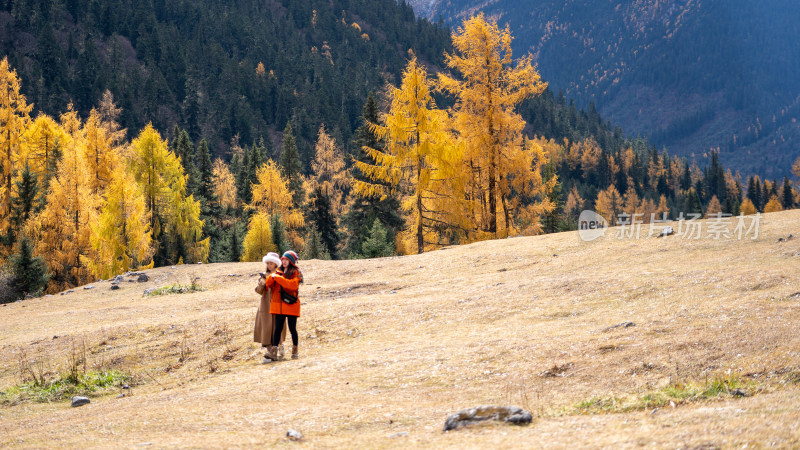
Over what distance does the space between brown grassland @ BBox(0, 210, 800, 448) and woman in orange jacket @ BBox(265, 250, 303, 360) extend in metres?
0.64

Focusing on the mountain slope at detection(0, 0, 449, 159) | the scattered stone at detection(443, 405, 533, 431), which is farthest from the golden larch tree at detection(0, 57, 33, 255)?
the mountain slope at detection(0, 0, 449, 159)

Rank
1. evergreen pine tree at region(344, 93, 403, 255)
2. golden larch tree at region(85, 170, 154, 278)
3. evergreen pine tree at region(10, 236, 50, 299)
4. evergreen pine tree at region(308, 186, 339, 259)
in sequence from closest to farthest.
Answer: evergreen pine tree at region(10, 236, 50, 299), golden larch tree at region(85, 170, 154, 278), evergreen pine tree at region(344, 93, 403, 255), evergreen pine tree at region(308, 186, 339, 259)

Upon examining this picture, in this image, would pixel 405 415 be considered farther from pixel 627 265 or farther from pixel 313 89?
pixel 313 89

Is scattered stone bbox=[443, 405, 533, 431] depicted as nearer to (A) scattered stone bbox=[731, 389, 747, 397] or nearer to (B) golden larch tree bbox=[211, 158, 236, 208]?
(A) scattered stone bbox=[731, 389, 747, 397]

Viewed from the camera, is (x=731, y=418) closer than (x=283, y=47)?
Yes

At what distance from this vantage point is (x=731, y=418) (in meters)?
4.85

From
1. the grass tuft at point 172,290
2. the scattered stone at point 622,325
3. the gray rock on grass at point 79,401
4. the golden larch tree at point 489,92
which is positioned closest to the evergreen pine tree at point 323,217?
the golden larch tree at point 489,92

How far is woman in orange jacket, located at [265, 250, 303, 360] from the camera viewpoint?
32.5 ft

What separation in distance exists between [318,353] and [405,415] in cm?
474

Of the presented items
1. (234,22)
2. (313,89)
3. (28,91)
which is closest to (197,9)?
(234,22)

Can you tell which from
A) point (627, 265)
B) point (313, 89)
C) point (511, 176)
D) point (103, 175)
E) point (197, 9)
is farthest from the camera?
point (197, 9)

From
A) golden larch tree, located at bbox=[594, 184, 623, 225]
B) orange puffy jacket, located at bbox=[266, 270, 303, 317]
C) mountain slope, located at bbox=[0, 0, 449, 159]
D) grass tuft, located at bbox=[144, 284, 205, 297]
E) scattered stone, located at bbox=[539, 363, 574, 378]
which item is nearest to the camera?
scattered stone, located at bbox=[539, 363, 574, 378]

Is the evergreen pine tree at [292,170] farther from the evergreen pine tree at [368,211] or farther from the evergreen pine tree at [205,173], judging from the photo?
the evergreen pine tree at [368,211]

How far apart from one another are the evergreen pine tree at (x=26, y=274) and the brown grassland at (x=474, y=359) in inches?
521
